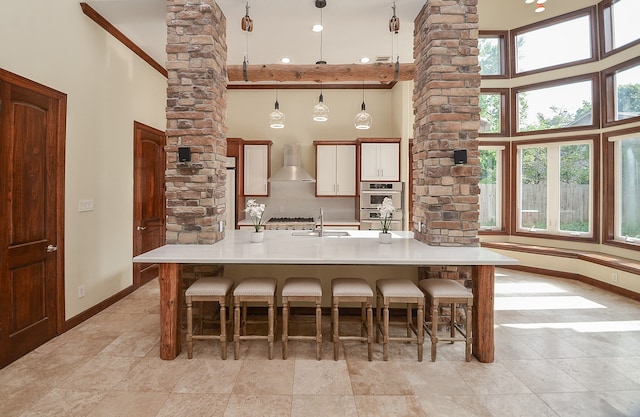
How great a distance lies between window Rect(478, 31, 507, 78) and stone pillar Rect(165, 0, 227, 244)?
4.96 m

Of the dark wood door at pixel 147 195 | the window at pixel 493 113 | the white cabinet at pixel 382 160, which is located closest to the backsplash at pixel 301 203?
the white cabinet at pixel 382 160

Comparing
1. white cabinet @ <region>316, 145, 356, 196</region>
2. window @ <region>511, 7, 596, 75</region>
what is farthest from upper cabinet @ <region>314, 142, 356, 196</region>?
window @ <region>511, 7, 596, 75</region>

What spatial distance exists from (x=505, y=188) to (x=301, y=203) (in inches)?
147

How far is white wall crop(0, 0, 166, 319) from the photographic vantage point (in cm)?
302

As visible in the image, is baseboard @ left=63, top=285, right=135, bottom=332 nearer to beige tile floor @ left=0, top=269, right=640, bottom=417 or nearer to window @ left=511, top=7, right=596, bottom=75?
beige tile floor @ left=0, top=269, right=640, bottom=417

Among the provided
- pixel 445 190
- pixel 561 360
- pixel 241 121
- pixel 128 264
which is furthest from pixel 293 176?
pixel 561 360

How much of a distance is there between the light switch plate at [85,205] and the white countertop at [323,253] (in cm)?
121

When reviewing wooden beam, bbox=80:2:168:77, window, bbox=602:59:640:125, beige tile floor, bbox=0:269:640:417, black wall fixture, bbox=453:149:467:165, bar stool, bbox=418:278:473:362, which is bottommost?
beige tile floor, bbox=0:269:640:417

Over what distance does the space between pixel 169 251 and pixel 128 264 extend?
7.17 feet

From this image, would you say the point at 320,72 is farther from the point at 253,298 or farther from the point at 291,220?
the point at 253,298

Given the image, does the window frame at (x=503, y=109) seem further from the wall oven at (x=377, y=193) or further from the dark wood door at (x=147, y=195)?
the dark wood door at (x=147, y=195)

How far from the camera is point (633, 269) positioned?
14.5 feet

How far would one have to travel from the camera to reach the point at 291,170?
21.2 feet

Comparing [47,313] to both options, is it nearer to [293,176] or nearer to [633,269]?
[293,176]
